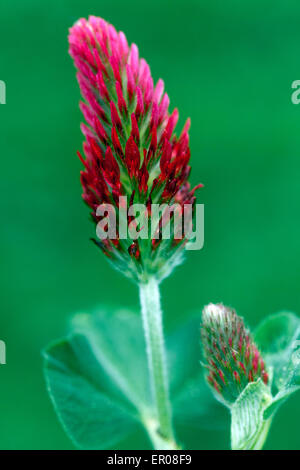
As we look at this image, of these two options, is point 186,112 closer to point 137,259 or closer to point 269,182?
point 269,182

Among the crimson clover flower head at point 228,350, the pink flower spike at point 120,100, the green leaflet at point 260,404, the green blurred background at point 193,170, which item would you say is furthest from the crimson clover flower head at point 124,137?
the green blurred background at point 193,170

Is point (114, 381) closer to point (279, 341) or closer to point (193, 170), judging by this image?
point (279, 341)

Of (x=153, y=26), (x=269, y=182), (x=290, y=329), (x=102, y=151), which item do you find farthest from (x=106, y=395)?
(x=153, y=26)

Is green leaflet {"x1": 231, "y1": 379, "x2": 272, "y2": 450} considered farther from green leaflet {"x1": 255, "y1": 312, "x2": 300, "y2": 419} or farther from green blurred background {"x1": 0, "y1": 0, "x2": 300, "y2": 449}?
green blurred background {"x1": 0, "y1": 0, "x2": 300, "y2": 449}

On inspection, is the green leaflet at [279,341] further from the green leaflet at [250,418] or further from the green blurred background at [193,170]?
the green blurred background at [193,170]

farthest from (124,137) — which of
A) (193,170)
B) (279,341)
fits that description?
(193,170)

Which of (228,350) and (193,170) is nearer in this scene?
(228,350)
